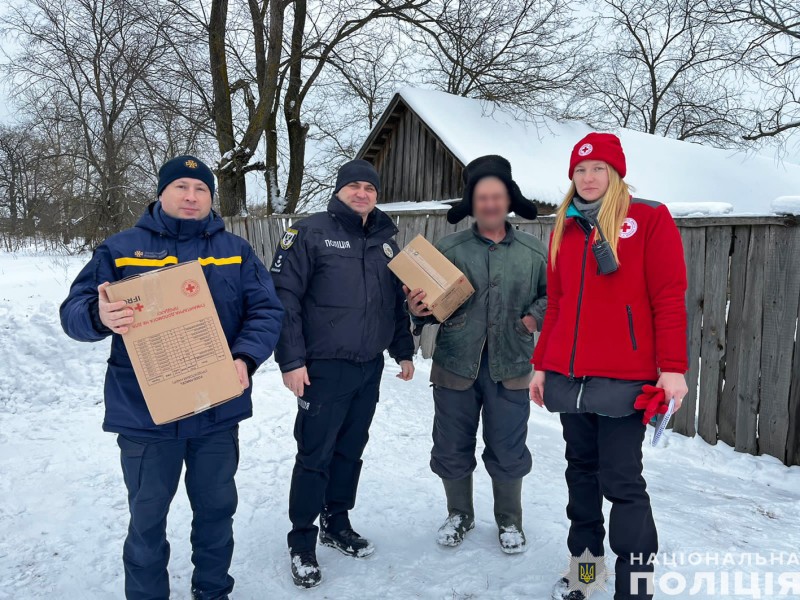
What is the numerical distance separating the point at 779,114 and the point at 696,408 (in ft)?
34.4

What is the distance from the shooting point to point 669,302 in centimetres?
195

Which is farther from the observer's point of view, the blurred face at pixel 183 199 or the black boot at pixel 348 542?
the black boot at pixel 348 542

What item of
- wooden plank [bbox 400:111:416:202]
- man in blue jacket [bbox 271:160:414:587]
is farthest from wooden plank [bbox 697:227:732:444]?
wooden plank [bbox 400:111:416:202]

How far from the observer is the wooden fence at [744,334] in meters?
3.54

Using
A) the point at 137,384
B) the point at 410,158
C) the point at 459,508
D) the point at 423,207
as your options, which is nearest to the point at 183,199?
the point at 137,384

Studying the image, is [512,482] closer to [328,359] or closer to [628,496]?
[628,496]

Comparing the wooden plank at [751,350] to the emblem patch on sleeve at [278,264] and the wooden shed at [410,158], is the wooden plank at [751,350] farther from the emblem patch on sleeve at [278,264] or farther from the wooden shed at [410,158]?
the wooden shed at [410,158]

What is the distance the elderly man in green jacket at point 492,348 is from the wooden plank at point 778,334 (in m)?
1.94

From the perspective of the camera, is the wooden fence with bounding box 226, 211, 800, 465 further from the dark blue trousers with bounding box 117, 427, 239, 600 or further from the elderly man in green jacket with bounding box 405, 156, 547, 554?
the dark blue trousers with bounding box 117, 427, 239, 600

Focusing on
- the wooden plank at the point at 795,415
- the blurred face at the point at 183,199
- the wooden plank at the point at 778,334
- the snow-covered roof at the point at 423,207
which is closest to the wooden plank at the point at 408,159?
the snow-covered roof at the point at 423,207

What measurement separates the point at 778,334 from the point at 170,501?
3.80 metres

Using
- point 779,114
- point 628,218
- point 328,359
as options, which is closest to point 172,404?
point 328,359

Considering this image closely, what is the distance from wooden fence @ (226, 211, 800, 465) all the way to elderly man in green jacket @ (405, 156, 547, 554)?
6.36 feet

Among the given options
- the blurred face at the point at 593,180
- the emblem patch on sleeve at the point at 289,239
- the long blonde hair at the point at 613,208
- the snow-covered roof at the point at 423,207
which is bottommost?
the emblem patch on sleeve at the point at 289,239
